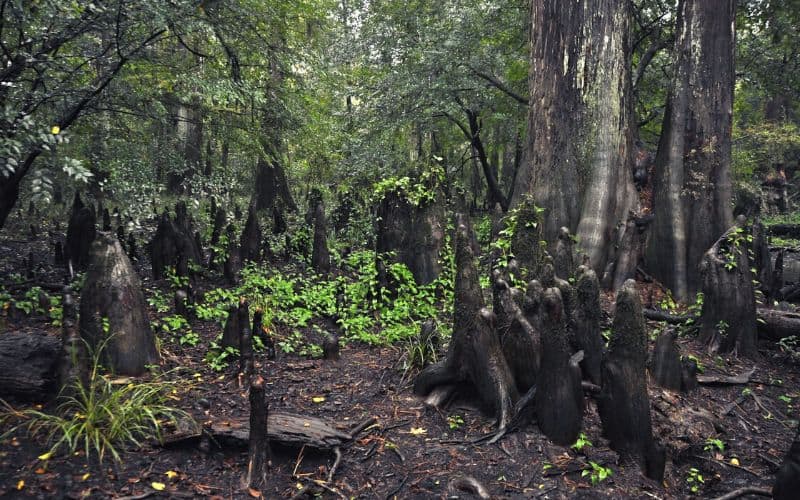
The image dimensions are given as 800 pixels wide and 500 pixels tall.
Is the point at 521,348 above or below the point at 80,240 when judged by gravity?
below

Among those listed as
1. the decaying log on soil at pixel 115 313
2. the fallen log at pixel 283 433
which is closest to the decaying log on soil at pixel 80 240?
the decaying log on soil at pixel 115 313

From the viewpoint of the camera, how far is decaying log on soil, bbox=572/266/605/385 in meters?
3.82

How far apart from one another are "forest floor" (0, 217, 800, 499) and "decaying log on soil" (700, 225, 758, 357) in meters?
0.37

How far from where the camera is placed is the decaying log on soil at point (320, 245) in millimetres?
7430

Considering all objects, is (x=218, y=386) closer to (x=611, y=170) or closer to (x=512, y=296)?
(x=512, y=296)

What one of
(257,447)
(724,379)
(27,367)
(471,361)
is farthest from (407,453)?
(724,379)

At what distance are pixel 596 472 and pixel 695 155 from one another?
4.95 m

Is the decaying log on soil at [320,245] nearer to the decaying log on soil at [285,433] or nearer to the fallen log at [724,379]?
the decaying log on soil at [285,433]

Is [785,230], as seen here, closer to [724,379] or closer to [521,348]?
[724,379]

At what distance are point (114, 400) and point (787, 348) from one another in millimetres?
6160

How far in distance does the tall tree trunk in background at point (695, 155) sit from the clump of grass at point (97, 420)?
5.88m

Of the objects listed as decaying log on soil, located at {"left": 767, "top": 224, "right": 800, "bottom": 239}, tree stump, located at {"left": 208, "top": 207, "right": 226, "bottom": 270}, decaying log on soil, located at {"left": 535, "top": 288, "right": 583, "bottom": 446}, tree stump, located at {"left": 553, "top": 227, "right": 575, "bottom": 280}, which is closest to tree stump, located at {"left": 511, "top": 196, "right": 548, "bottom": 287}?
tree stump, located at {"left": 553, "top": 227, "right": 575, "bottom": 280}

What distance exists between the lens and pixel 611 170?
22.3 ft

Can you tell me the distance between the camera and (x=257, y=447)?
3.20 metres
